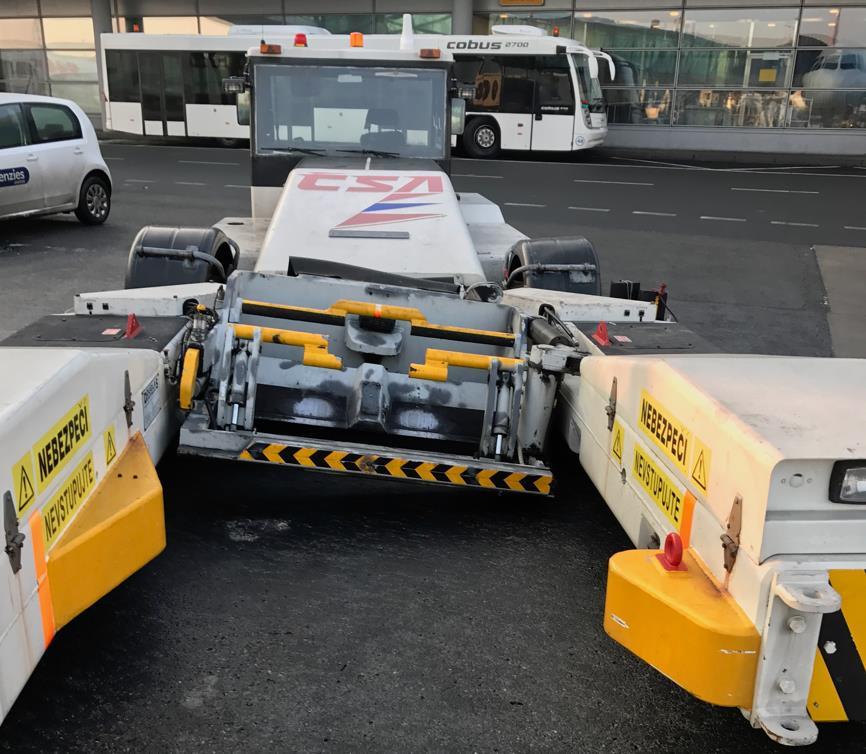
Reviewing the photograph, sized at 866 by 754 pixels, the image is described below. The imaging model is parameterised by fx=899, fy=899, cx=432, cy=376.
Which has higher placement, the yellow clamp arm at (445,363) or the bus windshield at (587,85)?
the bus windshield at (587,85)

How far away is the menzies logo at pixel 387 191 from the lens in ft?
20.4

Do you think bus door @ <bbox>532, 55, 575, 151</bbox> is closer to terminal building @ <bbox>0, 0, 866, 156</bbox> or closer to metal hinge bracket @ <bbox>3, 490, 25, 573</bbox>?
terminal building @ <bbox>0, 0, 866, 156</bbox>

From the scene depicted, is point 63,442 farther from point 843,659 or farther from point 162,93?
point 162,93

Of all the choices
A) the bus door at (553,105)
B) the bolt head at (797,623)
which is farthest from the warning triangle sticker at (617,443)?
the bus door at (553,105)

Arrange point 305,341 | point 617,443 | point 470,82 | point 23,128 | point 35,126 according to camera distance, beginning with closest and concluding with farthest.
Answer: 1. point 617,443
2. point 305,341
3. point 23,128
4. point 35,126
5. point 470,82

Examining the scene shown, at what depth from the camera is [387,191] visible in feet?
21.4

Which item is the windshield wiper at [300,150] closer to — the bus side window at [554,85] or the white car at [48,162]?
the white car at [48,162]


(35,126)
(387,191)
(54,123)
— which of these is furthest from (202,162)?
(387,191)

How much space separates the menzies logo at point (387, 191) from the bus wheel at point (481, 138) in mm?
16621

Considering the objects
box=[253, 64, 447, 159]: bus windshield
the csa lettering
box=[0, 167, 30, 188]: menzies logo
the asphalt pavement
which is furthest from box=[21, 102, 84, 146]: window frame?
the csa lettering

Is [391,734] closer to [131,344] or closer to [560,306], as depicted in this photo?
[131,344]

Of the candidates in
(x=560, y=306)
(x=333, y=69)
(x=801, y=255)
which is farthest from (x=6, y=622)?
(x=801, y=255)

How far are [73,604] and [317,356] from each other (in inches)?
72.6

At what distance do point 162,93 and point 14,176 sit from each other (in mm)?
13022
